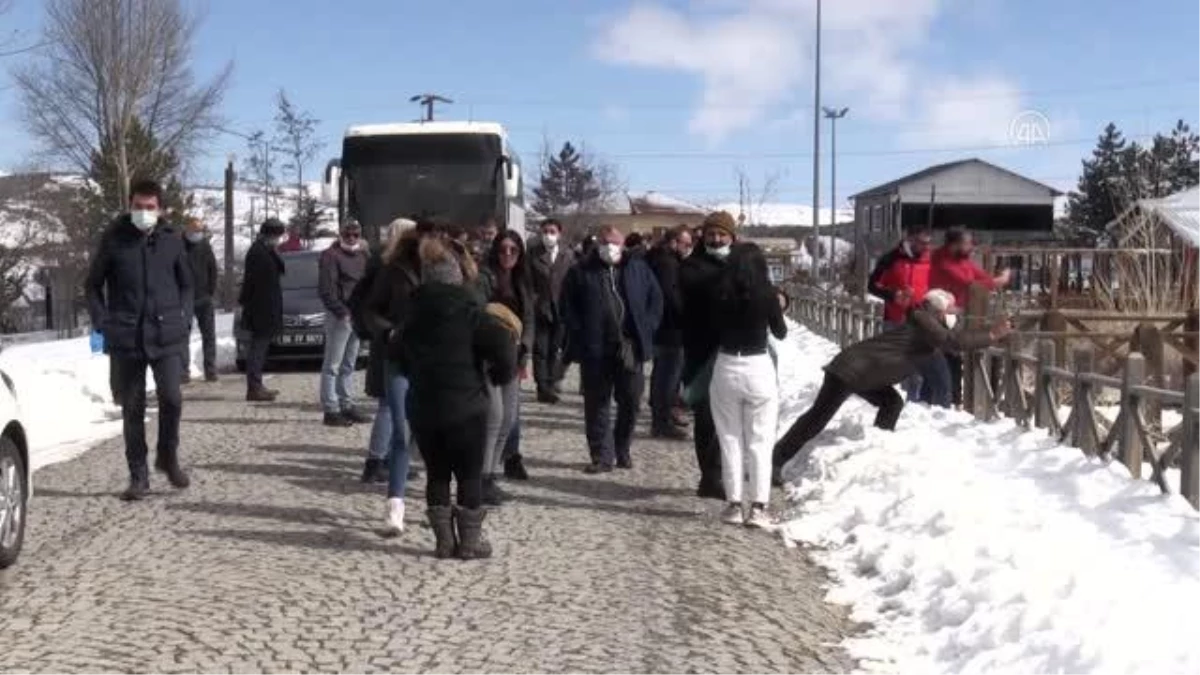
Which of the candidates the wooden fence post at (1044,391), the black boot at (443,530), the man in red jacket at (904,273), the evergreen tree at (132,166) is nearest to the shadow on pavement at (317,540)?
the black boot at (443,530)

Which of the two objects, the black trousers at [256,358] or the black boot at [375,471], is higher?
the black trousers at [256,358]

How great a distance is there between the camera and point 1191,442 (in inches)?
297

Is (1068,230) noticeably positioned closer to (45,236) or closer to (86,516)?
(45,236)

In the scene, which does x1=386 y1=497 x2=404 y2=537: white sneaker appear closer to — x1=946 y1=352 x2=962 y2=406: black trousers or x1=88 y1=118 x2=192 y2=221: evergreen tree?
x1=946 y1=352 x2=962 y2=406: black trousers

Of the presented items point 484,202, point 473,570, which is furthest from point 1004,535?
point 484,202

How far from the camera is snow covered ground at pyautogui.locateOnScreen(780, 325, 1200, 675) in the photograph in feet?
16.9

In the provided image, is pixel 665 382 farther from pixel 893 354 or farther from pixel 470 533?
pixel 470 533

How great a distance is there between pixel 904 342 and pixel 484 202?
1062 cm

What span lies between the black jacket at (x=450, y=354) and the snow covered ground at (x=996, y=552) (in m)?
2.05

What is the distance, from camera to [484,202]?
1919cm

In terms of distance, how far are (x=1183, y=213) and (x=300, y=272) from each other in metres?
35.7

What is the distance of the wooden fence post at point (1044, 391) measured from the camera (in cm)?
1030

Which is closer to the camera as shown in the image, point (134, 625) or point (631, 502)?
point (134, 625)

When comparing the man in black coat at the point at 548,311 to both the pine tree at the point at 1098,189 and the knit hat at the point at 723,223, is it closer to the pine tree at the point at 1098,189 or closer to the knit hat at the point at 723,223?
the knit hat at the point at 723,223
